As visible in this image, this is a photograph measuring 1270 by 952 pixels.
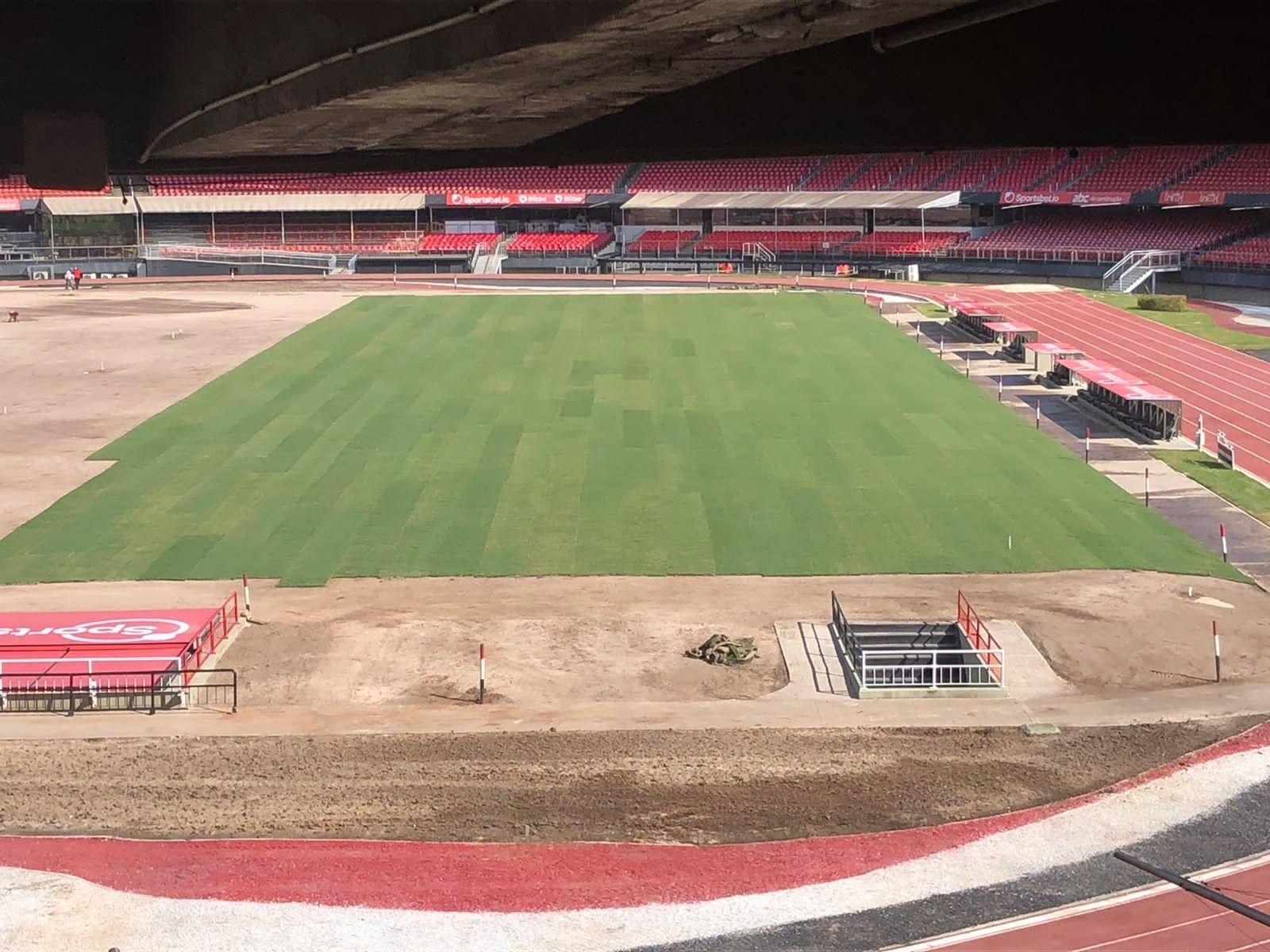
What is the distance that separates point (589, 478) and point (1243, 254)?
173ft

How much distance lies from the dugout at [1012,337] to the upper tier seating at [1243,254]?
74.4 feet

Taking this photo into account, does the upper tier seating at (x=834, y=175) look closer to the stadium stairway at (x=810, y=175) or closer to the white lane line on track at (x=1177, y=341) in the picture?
the stadium stairway at (x=810, y=175)

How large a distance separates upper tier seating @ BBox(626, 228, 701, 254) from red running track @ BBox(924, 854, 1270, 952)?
87.4 metres

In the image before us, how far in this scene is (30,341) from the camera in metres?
64.3

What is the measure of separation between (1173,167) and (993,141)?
83180 millimetres

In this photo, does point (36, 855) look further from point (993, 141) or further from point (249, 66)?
point (993, 141)

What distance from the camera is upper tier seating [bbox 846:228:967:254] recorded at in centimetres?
9525

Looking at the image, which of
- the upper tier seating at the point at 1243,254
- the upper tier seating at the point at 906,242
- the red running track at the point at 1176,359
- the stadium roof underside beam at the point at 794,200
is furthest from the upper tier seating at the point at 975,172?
the red running track at the point at 1176,359

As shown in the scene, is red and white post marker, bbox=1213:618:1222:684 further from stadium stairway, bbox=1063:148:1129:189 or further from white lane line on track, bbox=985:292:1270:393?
stadium stairway, bbox=1063:148:1129:189

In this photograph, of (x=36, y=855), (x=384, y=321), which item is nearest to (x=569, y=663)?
(x=36, y=855)

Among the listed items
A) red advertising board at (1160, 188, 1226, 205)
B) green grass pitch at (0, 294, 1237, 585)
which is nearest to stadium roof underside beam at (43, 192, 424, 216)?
green grass pitch at (0, 294, 1237, 585)

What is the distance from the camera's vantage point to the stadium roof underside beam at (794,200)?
9312cm

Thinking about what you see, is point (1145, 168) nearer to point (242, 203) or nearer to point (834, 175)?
point (834, 175)

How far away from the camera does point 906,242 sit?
318ft
